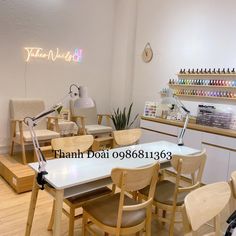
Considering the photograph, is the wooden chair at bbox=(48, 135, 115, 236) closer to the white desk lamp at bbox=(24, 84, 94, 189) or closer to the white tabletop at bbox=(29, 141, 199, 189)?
the white tabletop at bbox=(29, 141, 199, 189)

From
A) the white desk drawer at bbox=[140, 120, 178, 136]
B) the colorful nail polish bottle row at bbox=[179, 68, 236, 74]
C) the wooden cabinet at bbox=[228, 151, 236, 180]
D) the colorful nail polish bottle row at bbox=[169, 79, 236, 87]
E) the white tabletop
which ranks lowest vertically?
the wooden cabinet at bbox=[228, 151, 236, 180]

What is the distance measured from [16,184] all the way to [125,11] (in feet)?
12.3

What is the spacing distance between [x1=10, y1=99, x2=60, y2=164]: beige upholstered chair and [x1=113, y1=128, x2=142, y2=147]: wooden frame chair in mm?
1330

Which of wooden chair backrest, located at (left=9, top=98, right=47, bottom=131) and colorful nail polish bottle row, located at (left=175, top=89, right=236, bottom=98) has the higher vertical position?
colorful nail polish bottle row, located at (left=175, top=89, right=236, bottom=98)

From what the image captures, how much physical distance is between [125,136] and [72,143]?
73 centimetres

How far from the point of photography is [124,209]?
62.2 inches

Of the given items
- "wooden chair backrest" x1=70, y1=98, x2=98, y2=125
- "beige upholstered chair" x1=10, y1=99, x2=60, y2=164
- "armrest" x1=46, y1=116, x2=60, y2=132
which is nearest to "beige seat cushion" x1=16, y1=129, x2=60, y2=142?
"beige upholstered chair" x1=10, y1=99, x2=60, y2=164

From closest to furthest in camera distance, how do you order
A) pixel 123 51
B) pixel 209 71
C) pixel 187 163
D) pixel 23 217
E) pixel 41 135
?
pixel 187 163, pixel 23 217, pixel 41 135, pixel 209 71, pixel 123 51

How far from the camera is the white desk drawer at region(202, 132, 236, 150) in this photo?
304 centimetres

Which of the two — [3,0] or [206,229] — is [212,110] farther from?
[3,0]

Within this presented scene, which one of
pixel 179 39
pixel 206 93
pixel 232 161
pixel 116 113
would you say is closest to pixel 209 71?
pixel 206 93

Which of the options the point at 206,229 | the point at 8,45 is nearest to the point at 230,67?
the point at 206,229

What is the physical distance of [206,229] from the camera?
2.43m

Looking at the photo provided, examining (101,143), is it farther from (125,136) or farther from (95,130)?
(125,136)
